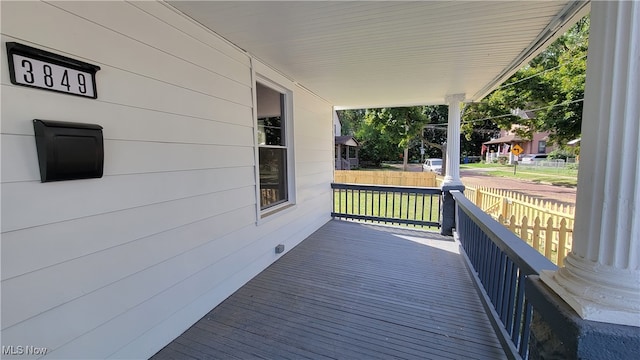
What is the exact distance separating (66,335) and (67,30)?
155 centimetres

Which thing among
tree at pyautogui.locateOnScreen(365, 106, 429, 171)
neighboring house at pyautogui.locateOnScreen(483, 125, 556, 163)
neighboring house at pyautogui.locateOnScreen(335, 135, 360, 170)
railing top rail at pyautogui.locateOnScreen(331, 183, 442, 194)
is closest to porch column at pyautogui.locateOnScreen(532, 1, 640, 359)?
railing top rail at pyautogui.locateOnScreen(331, 183, 442, 194)

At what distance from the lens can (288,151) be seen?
3.86 metres

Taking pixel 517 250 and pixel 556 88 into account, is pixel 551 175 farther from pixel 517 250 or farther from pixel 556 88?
pixel 517 250

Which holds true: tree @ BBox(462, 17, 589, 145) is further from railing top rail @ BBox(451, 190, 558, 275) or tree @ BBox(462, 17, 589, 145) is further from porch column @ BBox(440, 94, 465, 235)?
railing top rail @ BBox(451, 190, 558, 275)

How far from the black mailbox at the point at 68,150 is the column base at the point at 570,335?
2132 mm

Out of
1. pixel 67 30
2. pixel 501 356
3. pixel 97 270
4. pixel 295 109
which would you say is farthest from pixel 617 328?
pixel 295 109

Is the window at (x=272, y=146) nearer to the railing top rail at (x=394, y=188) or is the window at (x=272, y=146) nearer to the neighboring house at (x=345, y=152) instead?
the railing top rail at (x=394, y=188)

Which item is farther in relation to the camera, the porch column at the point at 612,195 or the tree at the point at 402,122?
the tree at the point at 402,122

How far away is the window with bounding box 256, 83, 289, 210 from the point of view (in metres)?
3.29

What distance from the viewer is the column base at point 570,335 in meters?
0.78

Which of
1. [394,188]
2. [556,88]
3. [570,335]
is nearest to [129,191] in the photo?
[570,335]

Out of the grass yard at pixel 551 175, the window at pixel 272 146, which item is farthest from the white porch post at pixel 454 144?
the grass yard at pixel 551 175

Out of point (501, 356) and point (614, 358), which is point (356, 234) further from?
point (614, 358)

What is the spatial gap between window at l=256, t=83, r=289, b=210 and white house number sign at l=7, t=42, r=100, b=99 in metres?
1.83
